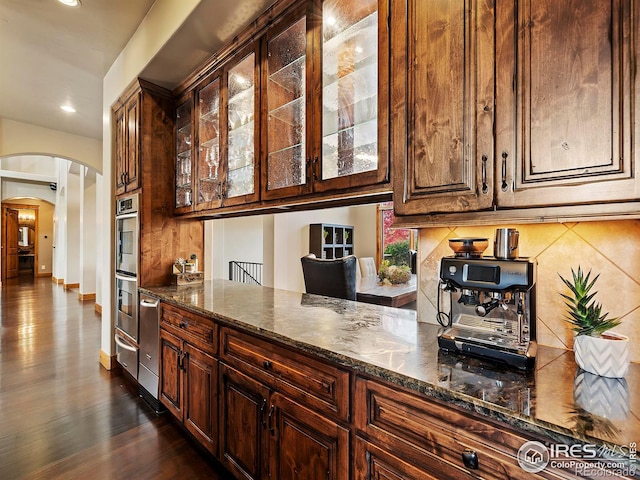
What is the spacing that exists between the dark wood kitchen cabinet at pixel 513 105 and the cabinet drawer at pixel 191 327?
4.17 feet

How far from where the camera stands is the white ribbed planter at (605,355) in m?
0.91

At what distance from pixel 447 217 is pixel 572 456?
2.45 feet

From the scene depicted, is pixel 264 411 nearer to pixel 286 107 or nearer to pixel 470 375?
pixel 470 375

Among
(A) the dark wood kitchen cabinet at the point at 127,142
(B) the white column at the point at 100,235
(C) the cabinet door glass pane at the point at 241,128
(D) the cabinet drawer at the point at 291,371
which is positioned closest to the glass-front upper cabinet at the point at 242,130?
(C) the cabinet door glass pane at the point at 241,128

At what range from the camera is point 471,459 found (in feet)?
2.66

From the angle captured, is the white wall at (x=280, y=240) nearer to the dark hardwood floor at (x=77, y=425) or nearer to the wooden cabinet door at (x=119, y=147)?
the wooden cabinet door at (x=119, y=147)

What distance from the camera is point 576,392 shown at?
84 cm

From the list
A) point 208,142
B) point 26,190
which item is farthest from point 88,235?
point 208,142

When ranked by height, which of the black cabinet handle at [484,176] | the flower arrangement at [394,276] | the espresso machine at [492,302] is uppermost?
the black cabinet handle at [484,176]

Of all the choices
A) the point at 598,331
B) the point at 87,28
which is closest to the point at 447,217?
the point at 598,331

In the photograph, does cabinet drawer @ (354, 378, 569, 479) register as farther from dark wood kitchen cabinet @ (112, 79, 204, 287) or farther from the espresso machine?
dark wood kitchen cabinet @ (112, 79, 204, 287)

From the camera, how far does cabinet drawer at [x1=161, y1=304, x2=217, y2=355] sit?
1.81 meters

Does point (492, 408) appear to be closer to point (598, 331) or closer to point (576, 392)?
point (576, 392)

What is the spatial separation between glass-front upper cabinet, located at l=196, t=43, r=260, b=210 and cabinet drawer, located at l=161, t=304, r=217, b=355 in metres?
0.81
